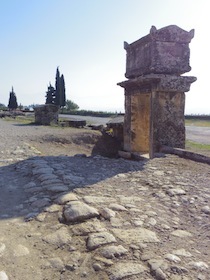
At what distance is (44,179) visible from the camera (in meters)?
4.32

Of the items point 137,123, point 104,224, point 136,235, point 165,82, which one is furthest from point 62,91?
point 136,235

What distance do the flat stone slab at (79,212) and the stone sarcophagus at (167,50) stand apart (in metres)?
4.78

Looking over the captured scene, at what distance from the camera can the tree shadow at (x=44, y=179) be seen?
3.46 meters

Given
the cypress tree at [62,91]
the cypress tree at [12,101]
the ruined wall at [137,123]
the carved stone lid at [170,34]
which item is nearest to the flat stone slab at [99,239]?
the carved stone lid at [170,34]

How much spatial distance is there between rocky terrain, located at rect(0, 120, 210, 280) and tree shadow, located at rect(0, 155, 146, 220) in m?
0.01

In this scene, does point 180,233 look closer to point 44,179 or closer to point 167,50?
point 44,179

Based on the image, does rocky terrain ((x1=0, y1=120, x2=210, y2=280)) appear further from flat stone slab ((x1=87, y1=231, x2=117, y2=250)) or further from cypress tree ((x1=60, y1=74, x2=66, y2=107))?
cypress tree ((x1=60, y1=74, x2=66, y2=107))

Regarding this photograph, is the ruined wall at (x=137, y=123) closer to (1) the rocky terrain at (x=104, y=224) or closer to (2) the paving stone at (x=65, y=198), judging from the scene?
(1) the rocky terrain at (x=104, y=224)

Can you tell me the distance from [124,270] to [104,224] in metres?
0.76

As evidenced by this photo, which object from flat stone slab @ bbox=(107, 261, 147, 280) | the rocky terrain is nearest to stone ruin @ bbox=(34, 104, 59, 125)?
the rocky terrain

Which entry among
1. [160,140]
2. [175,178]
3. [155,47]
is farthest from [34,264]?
[155,47]

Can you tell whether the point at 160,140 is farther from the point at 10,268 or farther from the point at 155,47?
the point at 10,268

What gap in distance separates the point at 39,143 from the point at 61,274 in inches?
341

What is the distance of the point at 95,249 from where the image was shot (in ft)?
8.18
